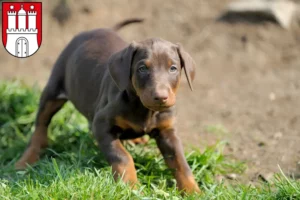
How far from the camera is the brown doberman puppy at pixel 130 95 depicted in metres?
5.17

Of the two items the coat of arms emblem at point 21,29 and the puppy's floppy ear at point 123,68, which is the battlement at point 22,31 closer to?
the coat of arms emblem at point 21,29

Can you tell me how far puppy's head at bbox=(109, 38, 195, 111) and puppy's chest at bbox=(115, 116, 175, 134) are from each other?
31cm

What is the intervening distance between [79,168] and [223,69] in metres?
4.87

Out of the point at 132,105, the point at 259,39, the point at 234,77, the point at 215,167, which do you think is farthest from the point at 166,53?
the point at 259,39

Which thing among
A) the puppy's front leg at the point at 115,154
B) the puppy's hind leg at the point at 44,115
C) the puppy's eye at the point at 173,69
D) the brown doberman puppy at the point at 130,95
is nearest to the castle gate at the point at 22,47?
the puppy's hind leg at the point at 44,115

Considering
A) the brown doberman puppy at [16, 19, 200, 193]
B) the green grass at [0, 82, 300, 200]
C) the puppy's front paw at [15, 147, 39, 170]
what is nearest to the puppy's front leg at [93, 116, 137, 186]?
the brown doberman puppy at [16, 19, 200, 193]

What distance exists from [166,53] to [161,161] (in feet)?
4.52

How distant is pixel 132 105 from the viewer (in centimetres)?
548

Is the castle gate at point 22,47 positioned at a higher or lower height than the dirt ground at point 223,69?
higher

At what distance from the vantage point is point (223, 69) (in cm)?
995

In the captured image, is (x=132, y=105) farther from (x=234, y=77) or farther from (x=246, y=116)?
(x=234, y=77)

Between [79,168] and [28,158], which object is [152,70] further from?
[28,158]

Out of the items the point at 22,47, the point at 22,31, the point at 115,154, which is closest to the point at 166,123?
the point at 115,154

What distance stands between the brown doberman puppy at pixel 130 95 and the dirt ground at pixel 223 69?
114cm
